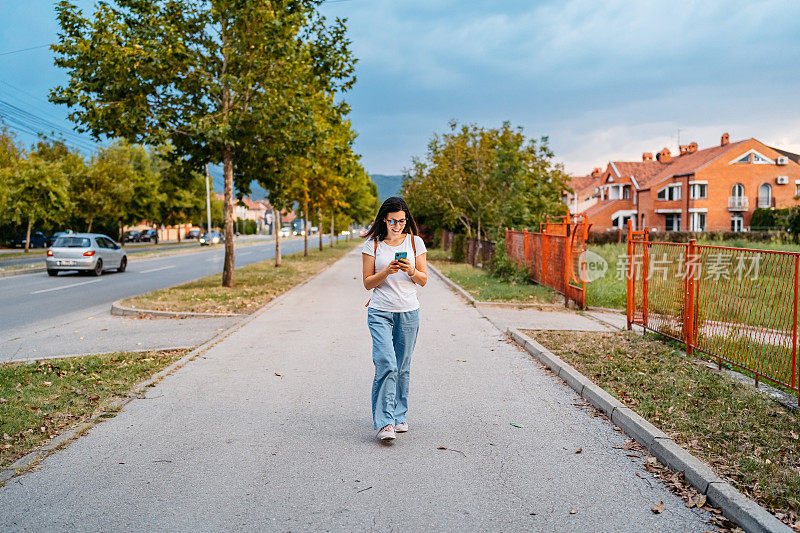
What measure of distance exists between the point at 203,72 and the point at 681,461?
13734 mm

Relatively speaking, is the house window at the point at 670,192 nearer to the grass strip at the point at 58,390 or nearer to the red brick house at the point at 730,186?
the red brick house at the point at 730,186

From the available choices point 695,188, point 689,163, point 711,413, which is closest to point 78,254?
point 711,413

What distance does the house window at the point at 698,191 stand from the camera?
55.3m

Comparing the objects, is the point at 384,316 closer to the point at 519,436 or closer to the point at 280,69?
the point at 519,436

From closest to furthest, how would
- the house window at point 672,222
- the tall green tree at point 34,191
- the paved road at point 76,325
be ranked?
the paved road at point 76,325
the tall green tree at point 34,191
the house window at point 672,222

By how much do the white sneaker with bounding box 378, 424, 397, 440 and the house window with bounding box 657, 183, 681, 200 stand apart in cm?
5907

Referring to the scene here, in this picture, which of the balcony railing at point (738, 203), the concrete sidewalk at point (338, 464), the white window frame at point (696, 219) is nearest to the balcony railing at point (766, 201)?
the balcony railing at point (738, 203)

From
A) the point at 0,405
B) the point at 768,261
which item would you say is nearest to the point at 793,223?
the point at 768,261

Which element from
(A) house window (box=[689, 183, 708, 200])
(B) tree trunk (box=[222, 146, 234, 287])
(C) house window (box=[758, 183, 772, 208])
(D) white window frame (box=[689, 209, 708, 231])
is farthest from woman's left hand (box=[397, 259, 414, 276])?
(C) house window (box=[758, 183, 772, 208])

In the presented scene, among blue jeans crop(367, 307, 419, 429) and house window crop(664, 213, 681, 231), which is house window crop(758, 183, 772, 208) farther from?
blue jeans crop(367, 307, 419, 429)

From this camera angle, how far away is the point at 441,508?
3699mm

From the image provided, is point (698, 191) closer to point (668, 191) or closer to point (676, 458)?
point (668, 191)

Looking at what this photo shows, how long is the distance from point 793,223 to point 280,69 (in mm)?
31312

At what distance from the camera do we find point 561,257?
14.1 meters
